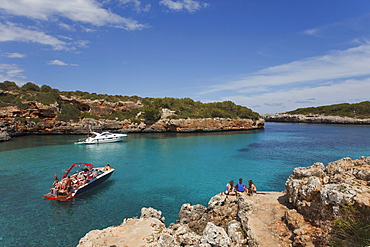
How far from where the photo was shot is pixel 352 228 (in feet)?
16.1

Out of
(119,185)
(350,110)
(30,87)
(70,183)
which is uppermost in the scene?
(30,87)

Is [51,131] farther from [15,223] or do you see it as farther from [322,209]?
[322,209]

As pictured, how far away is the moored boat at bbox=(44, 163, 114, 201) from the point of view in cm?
1420

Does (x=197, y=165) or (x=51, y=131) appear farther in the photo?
(x=51, y=131)

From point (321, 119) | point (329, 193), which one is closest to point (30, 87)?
point (329, 193)

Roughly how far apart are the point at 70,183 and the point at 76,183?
3.38ft

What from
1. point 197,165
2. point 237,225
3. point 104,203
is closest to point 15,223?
point 104,203

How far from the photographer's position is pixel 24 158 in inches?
1017

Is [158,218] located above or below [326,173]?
below

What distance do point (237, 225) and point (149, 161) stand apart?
18.0m

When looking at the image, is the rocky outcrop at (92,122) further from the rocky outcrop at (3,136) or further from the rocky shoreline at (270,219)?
the rocky shoreline at (270,219)

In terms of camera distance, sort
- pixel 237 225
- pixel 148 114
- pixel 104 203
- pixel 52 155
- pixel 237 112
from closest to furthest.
→ 1. pixel 237 225
2. pixel 104 203
3. pixel 52 155
4. pixel 148 114
5. pixel 237 112

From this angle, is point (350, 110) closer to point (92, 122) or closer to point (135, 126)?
point (135, 126)

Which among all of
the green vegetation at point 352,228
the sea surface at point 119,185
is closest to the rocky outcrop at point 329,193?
the green vegetation at point 352,228
